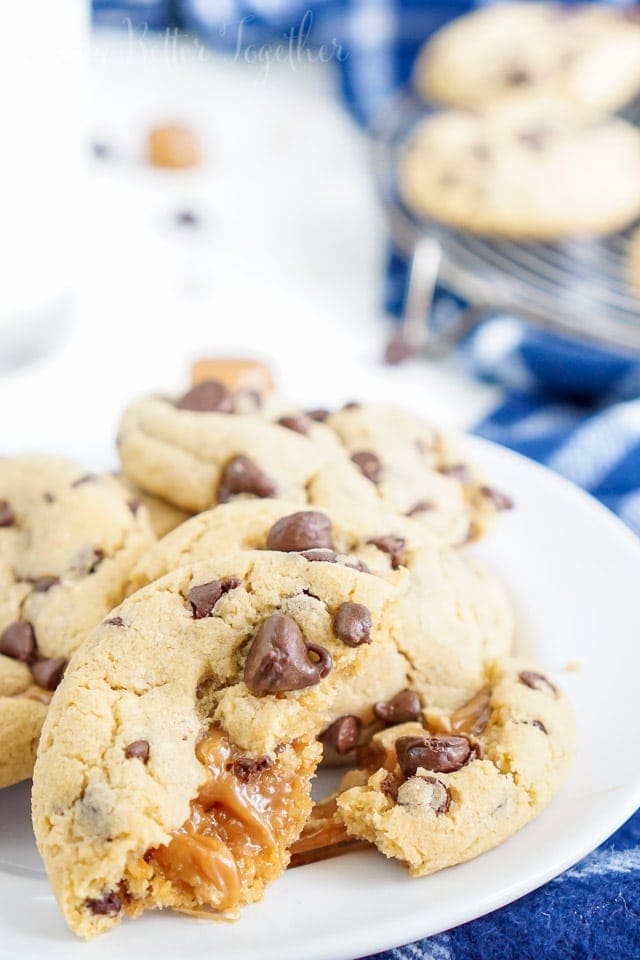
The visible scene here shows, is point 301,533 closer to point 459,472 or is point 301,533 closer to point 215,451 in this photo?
point 215,451

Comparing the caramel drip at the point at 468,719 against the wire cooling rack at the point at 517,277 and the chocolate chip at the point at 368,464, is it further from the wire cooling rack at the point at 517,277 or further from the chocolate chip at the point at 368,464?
the wire cooling rack at the point at 517,277

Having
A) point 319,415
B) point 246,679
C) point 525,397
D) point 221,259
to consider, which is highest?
point 246,679

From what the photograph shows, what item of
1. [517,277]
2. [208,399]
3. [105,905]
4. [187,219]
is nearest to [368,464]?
[208,399]

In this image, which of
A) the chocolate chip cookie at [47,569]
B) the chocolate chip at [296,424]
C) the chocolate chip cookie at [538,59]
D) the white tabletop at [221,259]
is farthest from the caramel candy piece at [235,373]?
the chocolate chip cookie at [538,59]

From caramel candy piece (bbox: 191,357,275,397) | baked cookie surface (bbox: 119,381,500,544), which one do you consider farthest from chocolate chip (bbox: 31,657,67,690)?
caramel candy piece (bbox: 191,357,275,397)

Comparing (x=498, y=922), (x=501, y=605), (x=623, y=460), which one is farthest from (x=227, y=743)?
(x=623, y=460)

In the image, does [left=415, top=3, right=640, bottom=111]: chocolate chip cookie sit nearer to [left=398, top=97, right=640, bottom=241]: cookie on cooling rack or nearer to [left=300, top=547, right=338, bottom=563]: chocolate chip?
[left=398, top=97, right=640, bottom=241]: cookie on cooling rack
